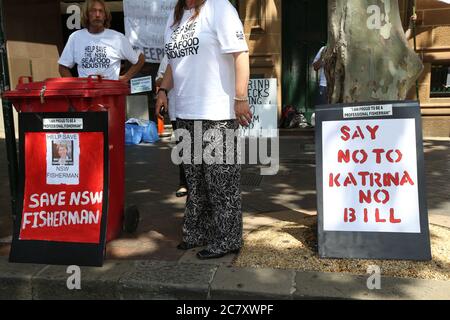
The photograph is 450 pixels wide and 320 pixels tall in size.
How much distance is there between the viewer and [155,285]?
3.10 metres

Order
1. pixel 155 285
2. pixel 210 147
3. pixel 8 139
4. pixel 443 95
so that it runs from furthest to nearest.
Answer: pixel 443 95 < pixel 8 139 < pixel 210 147 < pixel 155 285

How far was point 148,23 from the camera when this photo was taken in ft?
27.2

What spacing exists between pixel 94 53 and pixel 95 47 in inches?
2.1

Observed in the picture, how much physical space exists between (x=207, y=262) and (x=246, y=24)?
667cm

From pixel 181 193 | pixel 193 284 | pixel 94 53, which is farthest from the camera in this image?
pixel 181 193

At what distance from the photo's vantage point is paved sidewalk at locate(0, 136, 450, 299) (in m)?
2.97

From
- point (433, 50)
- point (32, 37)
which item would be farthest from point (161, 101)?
point (32, 37)

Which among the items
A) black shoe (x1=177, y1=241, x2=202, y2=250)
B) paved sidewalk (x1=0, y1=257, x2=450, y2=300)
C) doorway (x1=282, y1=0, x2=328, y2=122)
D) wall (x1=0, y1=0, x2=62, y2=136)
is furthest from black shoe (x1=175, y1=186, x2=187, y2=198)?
wall (x1=0, y1=0, x2=62, y2=136)

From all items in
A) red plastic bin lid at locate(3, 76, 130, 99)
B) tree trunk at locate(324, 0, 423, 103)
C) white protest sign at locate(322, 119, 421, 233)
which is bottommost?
white protest sign at locate(322, 119, 421, 233)

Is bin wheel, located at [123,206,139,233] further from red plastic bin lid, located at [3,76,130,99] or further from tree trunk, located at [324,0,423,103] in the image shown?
tree trunk, located at [324,0,423,103]

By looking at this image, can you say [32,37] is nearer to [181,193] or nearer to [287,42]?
[287,42]

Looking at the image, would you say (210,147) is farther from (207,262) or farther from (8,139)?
(8,139)

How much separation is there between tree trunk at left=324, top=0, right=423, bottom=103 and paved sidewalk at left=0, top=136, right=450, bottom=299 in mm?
1301
